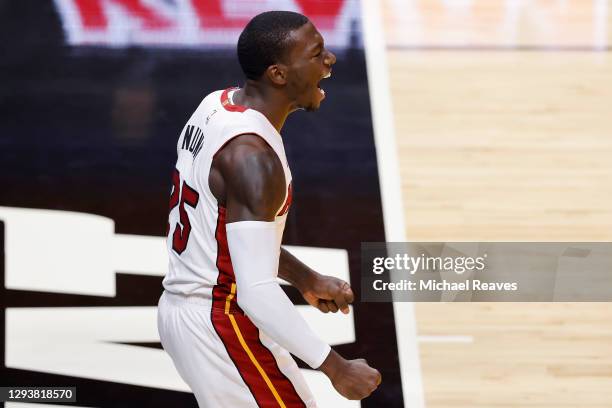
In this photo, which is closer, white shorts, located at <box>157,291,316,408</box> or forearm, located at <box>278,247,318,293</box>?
white shorts, located at <box>157,291,316,408</box>

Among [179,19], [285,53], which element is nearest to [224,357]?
[285,53]

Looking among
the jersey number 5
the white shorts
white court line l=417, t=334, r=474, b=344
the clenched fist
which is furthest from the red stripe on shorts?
white court line l=417, t=334, r=474, b=344

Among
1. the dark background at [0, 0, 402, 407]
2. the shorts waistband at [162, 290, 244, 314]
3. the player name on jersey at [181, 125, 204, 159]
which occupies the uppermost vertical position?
the dark background at [0, 0, 402, 407]

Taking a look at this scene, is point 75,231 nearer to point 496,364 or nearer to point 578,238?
point 496,364

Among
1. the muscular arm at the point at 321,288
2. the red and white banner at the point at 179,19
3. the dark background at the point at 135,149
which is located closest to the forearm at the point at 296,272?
the muscular arm at the point at 321,288

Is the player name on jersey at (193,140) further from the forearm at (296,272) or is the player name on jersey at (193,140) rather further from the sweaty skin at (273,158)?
the forearm at (296,272)

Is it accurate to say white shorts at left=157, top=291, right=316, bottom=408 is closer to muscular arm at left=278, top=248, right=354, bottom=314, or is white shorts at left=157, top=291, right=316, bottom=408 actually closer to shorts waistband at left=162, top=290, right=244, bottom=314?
shorts waistband at left=162, top=290, right=244, bottom=314

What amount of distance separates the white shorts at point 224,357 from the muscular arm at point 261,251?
0.70 feet

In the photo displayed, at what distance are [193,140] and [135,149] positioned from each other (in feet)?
11.4

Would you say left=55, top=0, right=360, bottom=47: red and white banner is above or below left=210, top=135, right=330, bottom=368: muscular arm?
above

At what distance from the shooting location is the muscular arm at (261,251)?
8.09 ft

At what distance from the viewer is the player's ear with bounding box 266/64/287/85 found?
2648 mm

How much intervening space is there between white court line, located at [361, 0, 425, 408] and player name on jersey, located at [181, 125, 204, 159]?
1.86 metres

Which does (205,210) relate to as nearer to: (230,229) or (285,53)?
(230,229)
